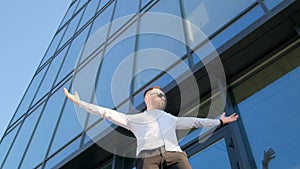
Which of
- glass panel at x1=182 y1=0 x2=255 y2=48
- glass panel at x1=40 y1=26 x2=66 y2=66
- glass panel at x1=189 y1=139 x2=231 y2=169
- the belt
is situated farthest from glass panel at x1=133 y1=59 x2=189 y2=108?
glass panel at x1=40 y1=26 x2=66 y2=66

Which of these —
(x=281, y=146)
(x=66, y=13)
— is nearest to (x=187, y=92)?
(x=281, y=146)

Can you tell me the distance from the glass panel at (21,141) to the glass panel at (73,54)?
1.19m

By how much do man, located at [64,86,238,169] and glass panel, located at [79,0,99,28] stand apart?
859cm

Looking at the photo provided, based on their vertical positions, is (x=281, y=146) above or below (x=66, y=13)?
below

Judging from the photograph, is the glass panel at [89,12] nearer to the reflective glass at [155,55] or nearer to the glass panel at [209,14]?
the reflective glass at [155,55]

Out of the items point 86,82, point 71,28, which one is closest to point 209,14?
point 86,82

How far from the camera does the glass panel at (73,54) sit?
1045 cm

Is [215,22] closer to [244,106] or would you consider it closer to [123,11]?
[244,106]

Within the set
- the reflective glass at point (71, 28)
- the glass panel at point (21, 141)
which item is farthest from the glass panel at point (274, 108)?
the reflective glass at point (71, 28)

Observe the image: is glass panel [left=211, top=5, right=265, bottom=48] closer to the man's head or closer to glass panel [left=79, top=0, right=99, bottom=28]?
the man's head

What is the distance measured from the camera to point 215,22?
592 cm

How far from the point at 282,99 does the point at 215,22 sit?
1.96 m

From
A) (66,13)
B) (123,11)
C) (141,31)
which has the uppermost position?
(66,13)

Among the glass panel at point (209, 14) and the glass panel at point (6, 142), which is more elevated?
the glass panel at point (6, 142)
